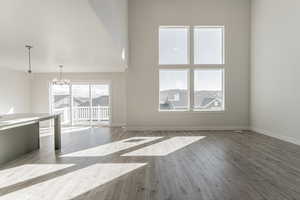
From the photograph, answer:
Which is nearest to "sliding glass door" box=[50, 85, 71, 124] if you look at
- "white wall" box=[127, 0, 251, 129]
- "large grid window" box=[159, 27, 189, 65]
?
"white wall" box=[127, 0, 251, 129]

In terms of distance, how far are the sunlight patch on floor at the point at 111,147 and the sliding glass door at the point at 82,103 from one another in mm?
3582

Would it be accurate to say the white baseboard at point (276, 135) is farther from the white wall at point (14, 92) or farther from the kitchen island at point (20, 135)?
the white wall at point (14, 92)

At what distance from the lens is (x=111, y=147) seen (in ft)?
16.2

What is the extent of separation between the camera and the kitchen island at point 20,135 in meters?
3.73

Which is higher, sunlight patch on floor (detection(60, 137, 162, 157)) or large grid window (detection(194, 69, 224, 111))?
large grid window (detection(194, 69, 224, 111))

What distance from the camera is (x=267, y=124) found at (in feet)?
21.1

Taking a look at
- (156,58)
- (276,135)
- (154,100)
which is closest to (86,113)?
(154,100)

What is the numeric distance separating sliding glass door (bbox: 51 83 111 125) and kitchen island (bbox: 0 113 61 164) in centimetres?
413

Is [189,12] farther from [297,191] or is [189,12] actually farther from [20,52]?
[297,191]

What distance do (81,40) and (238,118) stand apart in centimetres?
607

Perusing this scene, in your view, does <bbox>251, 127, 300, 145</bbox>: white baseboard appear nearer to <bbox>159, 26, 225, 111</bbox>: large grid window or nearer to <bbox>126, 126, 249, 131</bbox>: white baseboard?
<bbox>126, 126, 249, 131</bbox>: white baseboard

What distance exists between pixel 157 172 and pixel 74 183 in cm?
125

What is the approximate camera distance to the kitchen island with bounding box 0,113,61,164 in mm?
3732

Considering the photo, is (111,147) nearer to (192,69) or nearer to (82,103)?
(192,69)
